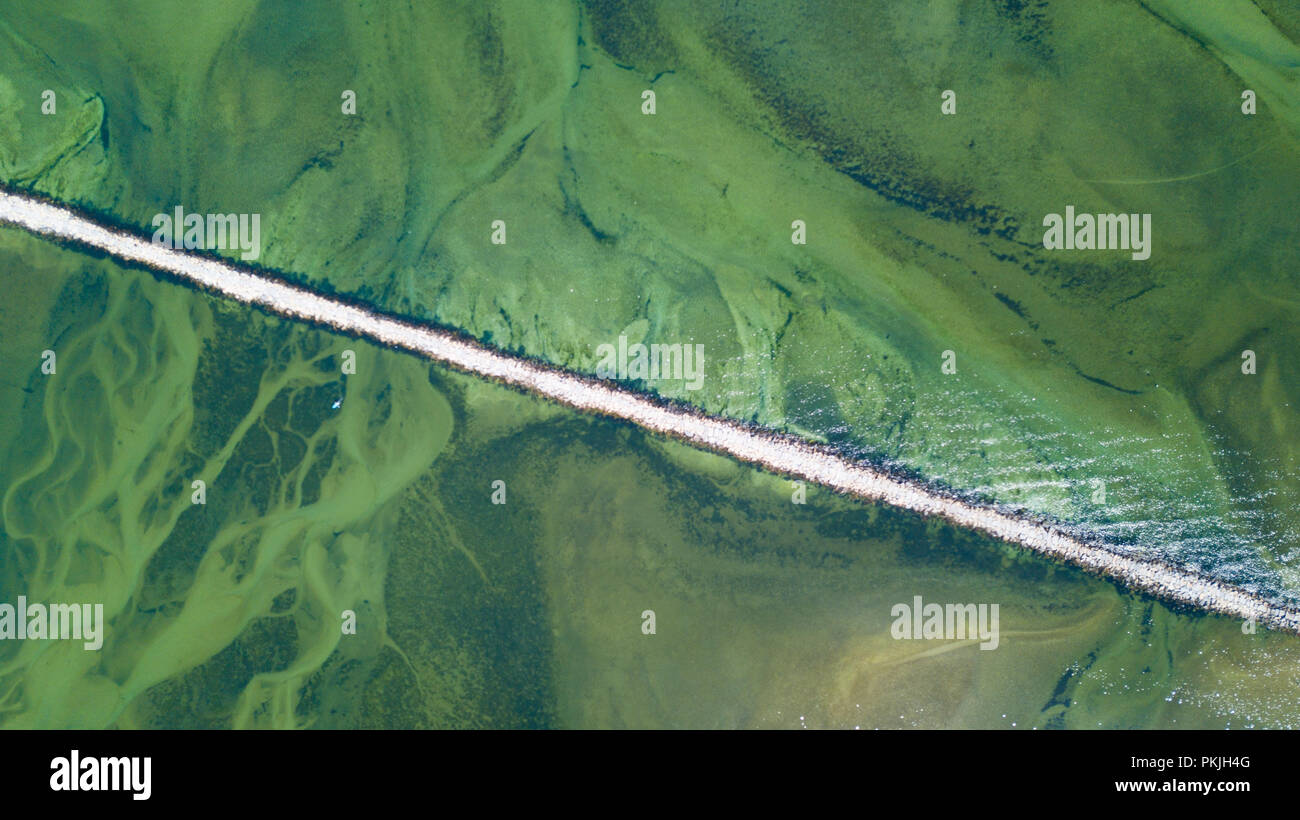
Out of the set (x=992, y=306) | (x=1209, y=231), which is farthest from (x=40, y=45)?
(x=1209, y=231)

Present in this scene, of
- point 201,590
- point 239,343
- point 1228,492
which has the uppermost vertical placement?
point 239,343

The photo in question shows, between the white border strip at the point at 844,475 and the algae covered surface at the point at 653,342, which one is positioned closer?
the algae covered surface at the point at 653,342

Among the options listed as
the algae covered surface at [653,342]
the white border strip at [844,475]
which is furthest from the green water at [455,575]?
the white border strip at [844,475]

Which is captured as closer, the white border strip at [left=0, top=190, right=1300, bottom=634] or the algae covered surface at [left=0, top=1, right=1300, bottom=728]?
the algae covered surface at [left=0, top=1, right=1300, bottom=728]

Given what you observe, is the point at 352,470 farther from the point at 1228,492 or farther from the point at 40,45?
the point at 1228,492

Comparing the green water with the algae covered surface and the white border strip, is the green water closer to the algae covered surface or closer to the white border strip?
the algae covered surface

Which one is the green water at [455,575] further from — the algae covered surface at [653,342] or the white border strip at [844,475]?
the white border strip at [844,475]

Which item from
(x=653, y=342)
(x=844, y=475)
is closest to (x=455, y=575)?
(x=653, y=342)

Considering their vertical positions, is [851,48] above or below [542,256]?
above

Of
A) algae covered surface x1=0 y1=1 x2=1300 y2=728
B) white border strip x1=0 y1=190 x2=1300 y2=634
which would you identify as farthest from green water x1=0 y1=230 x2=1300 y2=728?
white border strip x1=0 y1=190 x2=1300 y2=634
